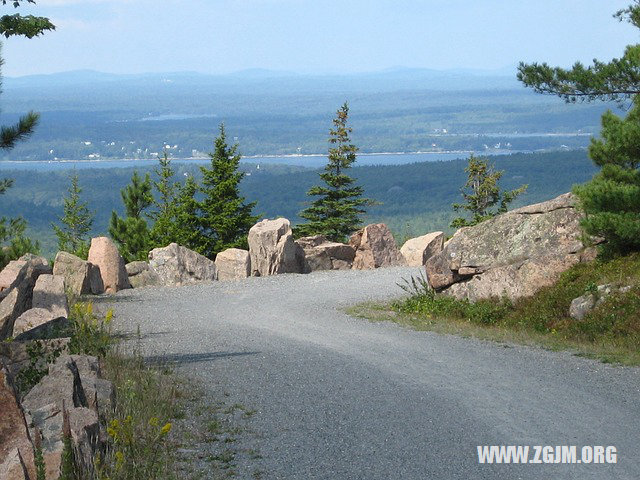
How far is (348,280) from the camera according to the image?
2484 centimetres

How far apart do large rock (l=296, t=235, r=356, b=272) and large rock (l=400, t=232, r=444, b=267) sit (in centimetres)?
192

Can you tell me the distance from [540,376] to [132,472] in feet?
19.7

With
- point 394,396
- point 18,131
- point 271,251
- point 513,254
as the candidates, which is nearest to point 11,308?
point 18,131

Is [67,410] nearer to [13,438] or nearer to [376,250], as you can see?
[13,438]

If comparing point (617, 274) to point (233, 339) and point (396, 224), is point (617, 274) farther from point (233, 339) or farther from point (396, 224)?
point (396, 224)

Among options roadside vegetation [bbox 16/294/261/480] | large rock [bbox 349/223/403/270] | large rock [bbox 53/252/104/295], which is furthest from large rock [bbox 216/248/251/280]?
roadside vegetation [bbox 16/294/261/480]

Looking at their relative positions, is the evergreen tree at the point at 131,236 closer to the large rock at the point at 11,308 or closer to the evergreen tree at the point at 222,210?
the evergreen tree at the point at 222,210

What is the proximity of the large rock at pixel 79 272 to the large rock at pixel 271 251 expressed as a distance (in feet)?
17.1

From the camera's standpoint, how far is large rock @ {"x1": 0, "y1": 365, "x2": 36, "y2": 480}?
607cm

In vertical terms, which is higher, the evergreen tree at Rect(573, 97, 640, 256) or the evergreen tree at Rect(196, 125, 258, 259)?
the evergreen tree at Rect(573, 97, 640, 256)

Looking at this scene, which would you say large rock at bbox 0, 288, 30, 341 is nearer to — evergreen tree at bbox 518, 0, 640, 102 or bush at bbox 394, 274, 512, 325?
bush at bbox 394, 274, 512, 325

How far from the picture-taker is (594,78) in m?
14.9

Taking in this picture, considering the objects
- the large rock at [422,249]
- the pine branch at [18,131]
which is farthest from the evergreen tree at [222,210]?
the pine branch at [18,131]

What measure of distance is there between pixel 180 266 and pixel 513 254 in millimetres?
10923
